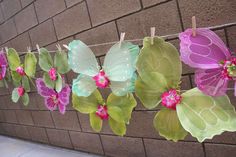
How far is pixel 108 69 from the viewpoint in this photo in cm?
109

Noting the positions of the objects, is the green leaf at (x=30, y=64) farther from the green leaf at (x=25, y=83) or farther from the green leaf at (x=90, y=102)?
the green leaf at (x=90, y=102)

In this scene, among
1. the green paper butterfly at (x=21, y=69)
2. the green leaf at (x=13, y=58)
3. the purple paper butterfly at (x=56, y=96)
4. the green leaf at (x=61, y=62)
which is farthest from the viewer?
the green leaf at (x=13, y=58)

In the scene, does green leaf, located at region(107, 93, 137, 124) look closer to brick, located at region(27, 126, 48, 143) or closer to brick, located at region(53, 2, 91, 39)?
brick, located at region(53, 2, 91, 39)

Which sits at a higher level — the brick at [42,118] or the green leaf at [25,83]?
the green leaf at [25,83]

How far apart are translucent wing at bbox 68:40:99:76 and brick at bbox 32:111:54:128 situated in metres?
1.08

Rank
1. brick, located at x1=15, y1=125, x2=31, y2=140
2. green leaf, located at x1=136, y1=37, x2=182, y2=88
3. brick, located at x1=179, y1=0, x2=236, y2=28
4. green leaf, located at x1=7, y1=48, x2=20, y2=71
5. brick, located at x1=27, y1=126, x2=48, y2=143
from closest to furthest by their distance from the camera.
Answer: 1. green leaf, located at x1=136, y1=37, x2=182, y2=88
2. brick, located at x1=179, y1=0, x2=236, y2=28
3. green leaf, located at x1=7, y1=48, x2=20, y2=71
4. brick, located at x1=27, y1=126, x2=48, y2=143
5. brick, located at x1=15, y1=125, x2=31, y2=140

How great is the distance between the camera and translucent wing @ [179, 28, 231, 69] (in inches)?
32.6

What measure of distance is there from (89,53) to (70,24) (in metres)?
0.58

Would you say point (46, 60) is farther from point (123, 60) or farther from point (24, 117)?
point (24, 117)

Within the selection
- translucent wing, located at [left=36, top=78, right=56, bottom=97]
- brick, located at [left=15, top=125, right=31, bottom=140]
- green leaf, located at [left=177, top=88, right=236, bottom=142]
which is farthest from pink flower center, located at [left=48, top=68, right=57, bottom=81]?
brick, located at [left=15, top=125, right=31, bottom=140]

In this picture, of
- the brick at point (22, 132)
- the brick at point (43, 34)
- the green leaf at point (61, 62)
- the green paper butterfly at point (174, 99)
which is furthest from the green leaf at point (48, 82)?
the brick at point (22, 132)

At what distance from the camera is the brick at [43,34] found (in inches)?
71.2

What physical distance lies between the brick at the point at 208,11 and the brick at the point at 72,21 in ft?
1.94

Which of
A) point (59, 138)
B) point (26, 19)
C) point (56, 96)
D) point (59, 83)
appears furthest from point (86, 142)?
point (26, 19)
